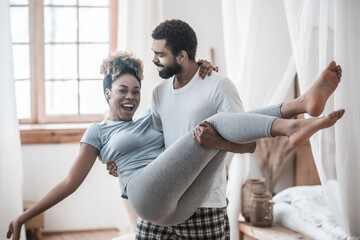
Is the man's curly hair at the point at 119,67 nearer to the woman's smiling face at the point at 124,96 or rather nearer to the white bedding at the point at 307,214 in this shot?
the woman's smiling face at the point at 124,96

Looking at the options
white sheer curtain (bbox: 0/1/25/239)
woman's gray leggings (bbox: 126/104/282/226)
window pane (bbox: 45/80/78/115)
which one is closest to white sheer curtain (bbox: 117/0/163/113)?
window pane (bbox: 45/80/78/115)

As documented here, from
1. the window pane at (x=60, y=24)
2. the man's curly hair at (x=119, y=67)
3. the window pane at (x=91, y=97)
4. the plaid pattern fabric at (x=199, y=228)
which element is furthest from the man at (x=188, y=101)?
the window pane at (x=60, y=24)

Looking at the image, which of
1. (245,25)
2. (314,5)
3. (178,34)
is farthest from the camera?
(245,25)

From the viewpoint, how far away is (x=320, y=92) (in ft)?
5.57

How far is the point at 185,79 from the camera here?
2.00m

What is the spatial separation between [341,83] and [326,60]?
0.49 ft

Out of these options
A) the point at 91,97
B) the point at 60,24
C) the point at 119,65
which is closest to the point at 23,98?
the point at 91,97

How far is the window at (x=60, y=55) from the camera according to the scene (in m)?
4.65

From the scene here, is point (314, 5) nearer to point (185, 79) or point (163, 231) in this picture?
point (185, 79)

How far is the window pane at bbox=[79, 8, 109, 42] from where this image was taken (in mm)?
4777

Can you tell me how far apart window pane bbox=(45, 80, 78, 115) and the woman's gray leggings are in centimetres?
301

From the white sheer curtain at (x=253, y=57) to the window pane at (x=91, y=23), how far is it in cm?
176

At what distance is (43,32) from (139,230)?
10.1 feet

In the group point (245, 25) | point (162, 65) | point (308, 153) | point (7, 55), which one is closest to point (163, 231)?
point (162, 65)
